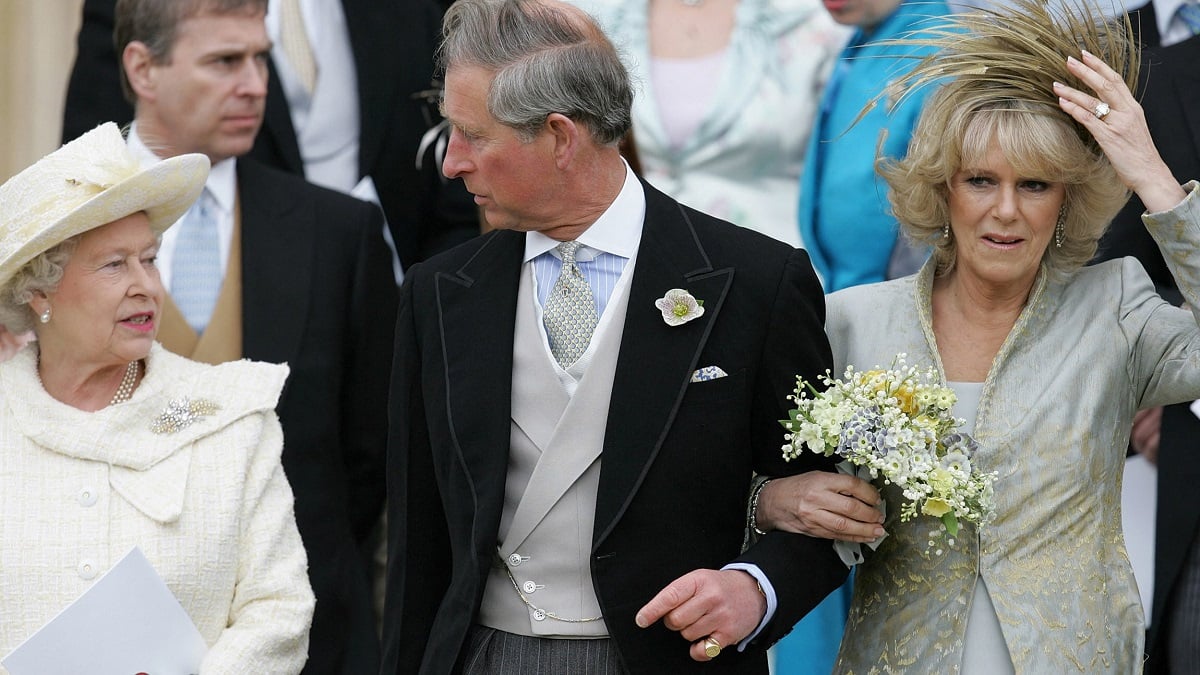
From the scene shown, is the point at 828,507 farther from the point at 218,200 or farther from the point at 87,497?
the point at 218,200

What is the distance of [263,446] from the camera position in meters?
3.81

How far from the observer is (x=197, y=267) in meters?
5.03

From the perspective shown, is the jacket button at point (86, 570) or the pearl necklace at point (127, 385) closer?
the jacket button at point (86, 570)

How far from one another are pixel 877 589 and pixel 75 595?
5.57 feet

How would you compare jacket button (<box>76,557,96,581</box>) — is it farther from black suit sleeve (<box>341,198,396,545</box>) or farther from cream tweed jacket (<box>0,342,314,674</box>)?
black suit sleeve (<box>341,198,396,545</box>)

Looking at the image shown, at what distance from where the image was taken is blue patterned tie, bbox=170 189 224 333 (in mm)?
4988

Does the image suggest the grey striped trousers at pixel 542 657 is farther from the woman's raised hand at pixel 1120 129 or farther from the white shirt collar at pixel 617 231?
the woman's raised hand at pixel 1120 129

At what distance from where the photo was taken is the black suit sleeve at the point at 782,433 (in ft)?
11.0

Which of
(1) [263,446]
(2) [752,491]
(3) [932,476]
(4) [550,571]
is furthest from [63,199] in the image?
(3) [932,476]

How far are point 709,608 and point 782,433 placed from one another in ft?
1.41

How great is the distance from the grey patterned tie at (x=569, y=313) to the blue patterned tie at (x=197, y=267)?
5.94 feet

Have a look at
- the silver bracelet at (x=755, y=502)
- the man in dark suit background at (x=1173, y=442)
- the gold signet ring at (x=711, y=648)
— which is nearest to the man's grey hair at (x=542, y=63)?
the silver bracelet at (x=755, y=502)

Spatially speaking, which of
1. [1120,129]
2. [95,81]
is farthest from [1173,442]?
[95,81]

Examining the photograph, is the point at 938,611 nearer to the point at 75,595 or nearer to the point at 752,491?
the point at 752,491
